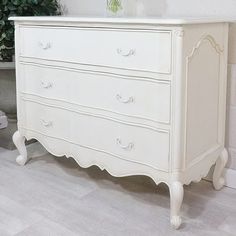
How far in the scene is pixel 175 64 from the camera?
1533 millimetres

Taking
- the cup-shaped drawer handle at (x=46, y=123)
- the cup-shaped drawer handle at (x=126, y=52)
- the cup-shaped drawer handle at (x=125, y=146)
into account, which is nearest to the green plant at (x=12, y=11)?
the cup-shaped drawer handle at (x=46, y=123)

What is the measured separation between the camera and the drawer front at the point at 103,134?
1655 millimetres

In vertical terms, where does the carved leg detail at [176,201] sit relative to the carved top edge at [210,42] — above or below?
below

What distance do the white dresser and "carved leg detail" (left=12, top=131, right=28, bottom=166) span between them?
0.19 metres

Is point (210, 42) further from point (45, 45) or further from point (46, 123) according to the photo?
point (46, 123)

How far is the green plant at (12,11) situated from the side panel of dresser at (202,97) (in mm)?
1236

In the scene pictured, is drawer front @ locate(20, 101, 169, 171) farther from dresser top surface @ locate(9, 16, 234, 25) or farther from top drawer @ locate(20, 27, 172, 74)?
dresser top surface @ locate(9, 16, 234, 25)

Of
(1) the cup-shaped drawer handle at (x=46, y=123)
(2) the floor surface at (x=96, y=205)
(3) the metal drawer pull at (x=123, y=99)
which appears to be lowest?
(2) the floor surface at (x=96, y=205)

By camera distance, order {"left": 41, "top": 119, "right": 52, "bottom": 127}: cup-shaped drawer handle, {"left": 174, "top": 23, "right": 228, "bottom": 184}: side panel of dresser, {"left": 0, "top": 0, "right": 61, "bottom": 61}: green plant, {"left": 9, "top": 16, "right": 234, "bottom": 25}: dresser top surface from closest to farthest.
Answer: {"left": 9, "top": 16, "right": 234, "bottom": 25}: dresser top surface
{"left": 174, "top": 23, "right": 228, "bottom": 184}: side panel of dresser
{"left": 41, "top": 119, "right": 52, "bottom": 127}: cup-shaped drawer handle
{"left": 0, "top": 0, "right": 61, "bottom": 61}: green plant

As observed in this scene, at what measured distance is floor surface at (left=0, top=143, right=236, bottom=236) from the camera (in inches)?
65.4

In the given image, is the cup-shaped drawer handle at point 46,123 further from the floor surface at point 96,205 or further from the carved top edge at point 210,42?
the carved top edge at point 210,42

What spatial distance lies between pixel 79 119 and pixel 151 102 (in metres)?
0.44

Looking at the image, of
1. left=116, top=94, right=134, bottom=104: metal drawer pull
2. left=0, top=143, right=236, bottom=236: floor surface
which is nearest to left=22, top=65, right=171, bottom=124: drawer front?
left=116, top=94, right=134, bottom=104: metal drawer pull

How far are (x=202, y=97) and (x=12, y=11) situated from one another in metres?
1.39
